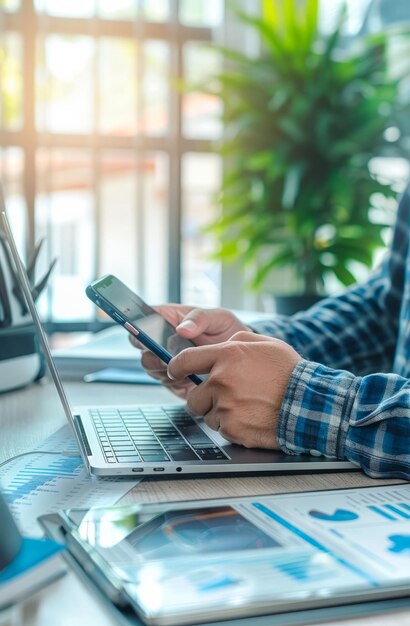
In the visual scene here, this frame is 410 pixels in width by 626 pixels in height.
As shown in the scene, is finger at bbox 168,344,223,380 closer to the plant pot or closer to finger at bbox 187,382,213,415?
finger at bbox 187,382,213,415

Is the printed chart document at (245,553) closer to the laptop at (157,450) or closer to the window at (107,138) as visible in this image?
the laptop at (157,450)

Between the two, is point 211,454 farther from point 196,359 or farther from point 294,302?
point 294,302

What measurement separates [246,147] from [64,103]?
26.0 inches

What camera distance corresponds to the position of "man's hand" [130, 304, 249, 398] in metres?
0.99

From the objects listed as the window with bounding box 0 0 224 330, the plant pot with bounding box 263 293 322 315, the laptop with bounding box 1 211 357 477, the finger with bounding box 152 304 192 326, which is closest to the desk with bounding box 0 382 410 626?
the laptop with bounding box 1 211 357 477

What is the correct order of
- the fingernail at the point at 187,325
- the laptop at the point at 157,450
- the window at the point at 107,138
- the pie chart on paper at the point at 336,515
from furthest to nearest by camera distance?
the window at the point at 107,138 → the fingernail at the point at 187,325 → the laptop at the point at 157,450 → the pie chart on paper at the point at 336,515

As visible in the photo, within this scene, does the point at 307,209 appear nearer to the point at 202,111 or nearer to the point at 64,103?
the point at 202,111

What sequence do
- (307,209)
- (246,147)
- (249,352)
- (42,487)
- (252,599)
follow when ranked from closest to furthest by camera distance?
1. (252,599)
2. (42,487)
3. (249,352)
4. (307,209)
5. (246,147)

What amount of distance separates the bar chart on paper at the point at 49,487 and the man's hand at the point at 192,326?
0.23m

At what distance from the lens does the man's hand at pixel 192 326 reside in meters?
0.99

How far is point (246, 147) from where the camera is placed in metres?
2.69

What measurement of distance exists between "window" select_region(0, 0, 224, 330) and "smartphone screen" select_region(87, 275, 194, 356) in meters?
1.76

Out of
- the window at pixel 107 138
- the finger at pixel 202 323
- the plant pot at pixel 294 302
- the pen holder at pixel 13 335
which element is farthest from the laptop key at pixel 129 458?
the window at pixel 107 138

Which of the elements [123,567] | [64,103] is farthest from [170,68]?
[123,567]
